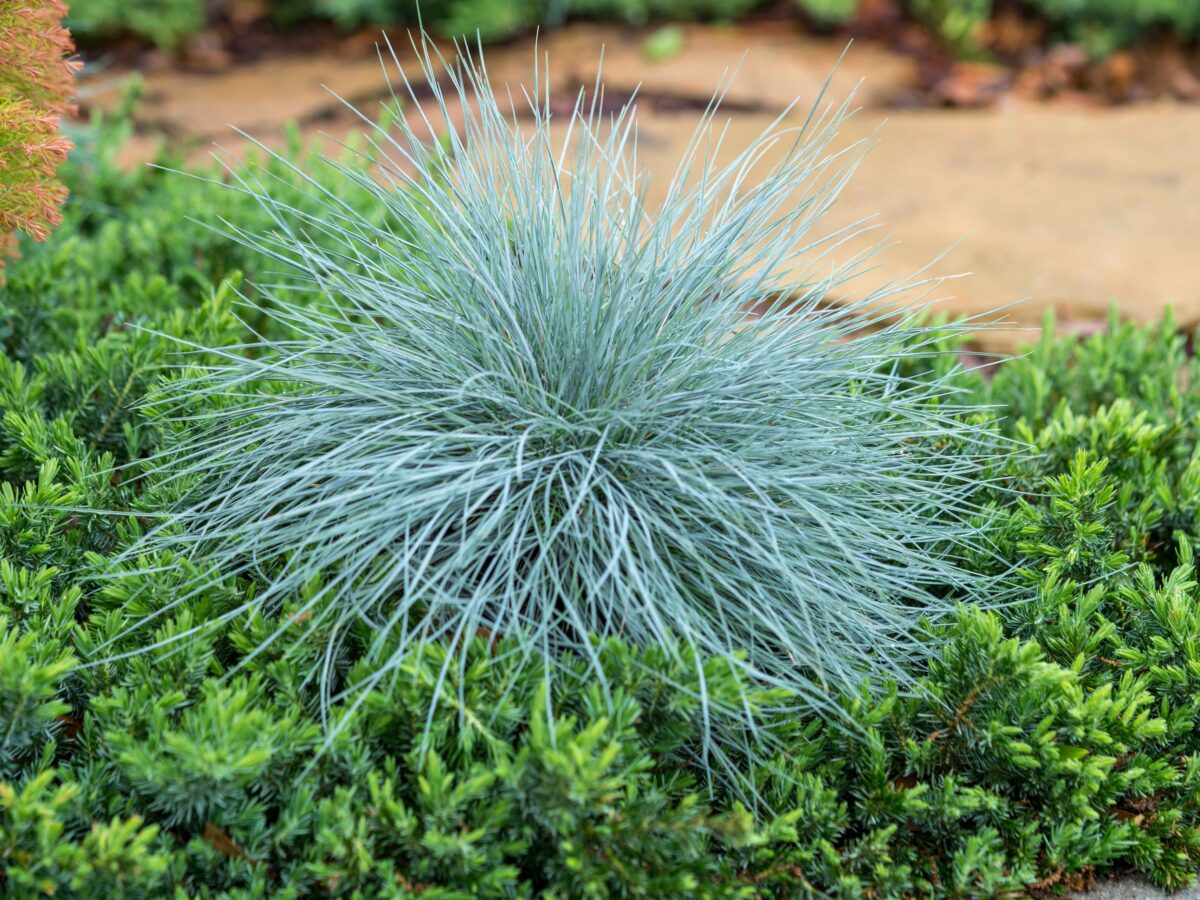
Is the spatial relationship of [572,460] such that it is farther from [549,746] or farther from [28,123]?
[28,123]

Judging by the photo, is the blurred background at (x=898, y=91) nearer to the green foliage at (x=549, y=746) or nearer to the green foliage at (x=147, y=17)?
the green foliage at (x=147, y=17)

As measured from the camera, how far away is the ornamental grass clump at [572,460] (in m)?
1.95

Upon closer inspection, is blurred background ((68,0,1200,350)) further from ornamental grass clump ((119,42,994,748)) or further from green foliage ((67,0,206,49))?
ornamental grass clump ((119,42,994,748))

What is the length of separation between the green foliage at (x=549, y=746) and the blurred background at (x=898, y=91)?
1579 mm

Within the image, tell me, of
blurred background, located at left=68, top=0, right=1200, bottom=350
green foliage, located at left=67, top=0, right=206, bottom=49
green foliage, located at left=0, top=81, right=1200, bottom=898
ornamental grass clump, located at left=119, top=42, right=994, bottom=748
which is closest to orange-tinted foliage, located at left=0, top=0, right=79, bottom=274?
green foliage, located at left=0, top=81, right=1200, bottom=898

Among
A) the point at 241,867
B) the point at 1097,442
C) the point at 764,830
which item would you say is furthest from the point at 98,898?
the point at 1097,442

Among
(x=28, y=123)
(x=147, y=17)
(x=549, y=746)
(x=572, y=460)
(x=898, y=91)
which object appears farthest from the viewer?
(x=147, y=17)

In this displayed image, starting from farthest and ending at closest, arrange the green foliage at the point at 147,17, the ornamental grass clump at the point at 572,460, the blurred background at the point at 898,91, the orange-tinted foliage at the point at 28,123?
1. the green foliage at the point at 147,17
2. the blurred background at the point at 898,91
3. the orange-tinted foliage at the point at 28,123
4. the ornamental grass clump at the point at 572,460

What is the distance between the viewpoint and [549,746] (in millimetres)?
1743

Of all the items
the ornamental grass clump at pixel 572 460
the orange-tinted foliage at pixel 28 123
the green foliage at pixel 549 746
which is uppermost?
the orange-tinted foliage at pixel 28 123

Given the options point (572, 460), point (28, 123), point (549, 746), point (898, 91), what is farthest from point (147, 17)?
point (549, 746)

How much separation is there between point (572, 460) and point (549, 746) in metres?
0.56

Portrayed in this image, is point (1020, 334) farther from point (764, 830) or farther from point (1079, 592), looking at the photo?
point (764, 830)

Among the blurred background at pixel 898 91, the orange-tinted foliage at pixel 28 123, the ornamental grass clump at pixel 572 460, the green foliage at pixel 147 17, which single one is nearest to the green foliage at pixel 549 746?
the ornamental grass clump at pixel 572 460
